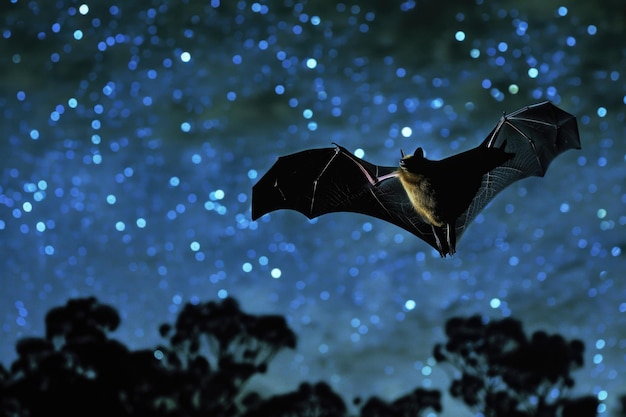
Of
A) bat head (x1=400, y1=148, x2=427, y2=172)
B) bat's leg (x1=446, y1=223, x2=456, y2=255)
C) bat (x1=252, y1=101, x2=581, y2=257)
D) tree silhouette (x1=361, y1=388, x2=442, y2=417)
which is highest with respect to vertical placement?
tree silhouette (x1=361, y1=388, x2=442, y2=417)

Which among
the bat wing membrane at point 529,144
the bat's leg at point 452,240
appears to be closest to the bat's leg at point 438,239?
the bat's leg at point 452,240

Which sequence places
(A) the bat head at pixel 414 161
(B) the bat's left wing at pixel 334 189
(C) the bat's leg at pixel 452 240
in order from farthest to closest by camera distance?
(B) the bat's left wing at pixel 334 189 < (C) the bat's leg at pixel 452 240 < (A) the bat head at pixel 414 161

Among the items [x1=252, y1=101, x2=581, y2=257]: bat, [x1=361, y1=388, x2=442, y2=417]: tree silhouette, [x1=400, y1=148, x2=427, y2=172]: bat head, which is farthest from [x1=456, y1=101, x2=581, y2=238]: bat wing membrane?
[x1=361, y1=388, x2=442, y2=417]: tree silhouette

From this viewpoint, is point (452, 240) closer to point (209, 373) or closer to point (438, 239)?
point (438, 239)

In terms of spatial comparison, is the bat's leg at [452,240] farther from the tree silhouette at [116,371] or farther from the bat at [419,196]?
the tree silhouette at [116,371]

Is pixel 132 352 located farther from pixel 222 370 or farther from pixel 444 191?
pixel 444 191

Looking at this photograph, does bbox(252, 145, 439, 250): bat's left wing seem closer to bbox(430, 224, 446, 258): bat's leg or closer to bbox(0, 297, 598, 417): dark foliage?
bbox(430, 224, 446, 258): bat's leg
